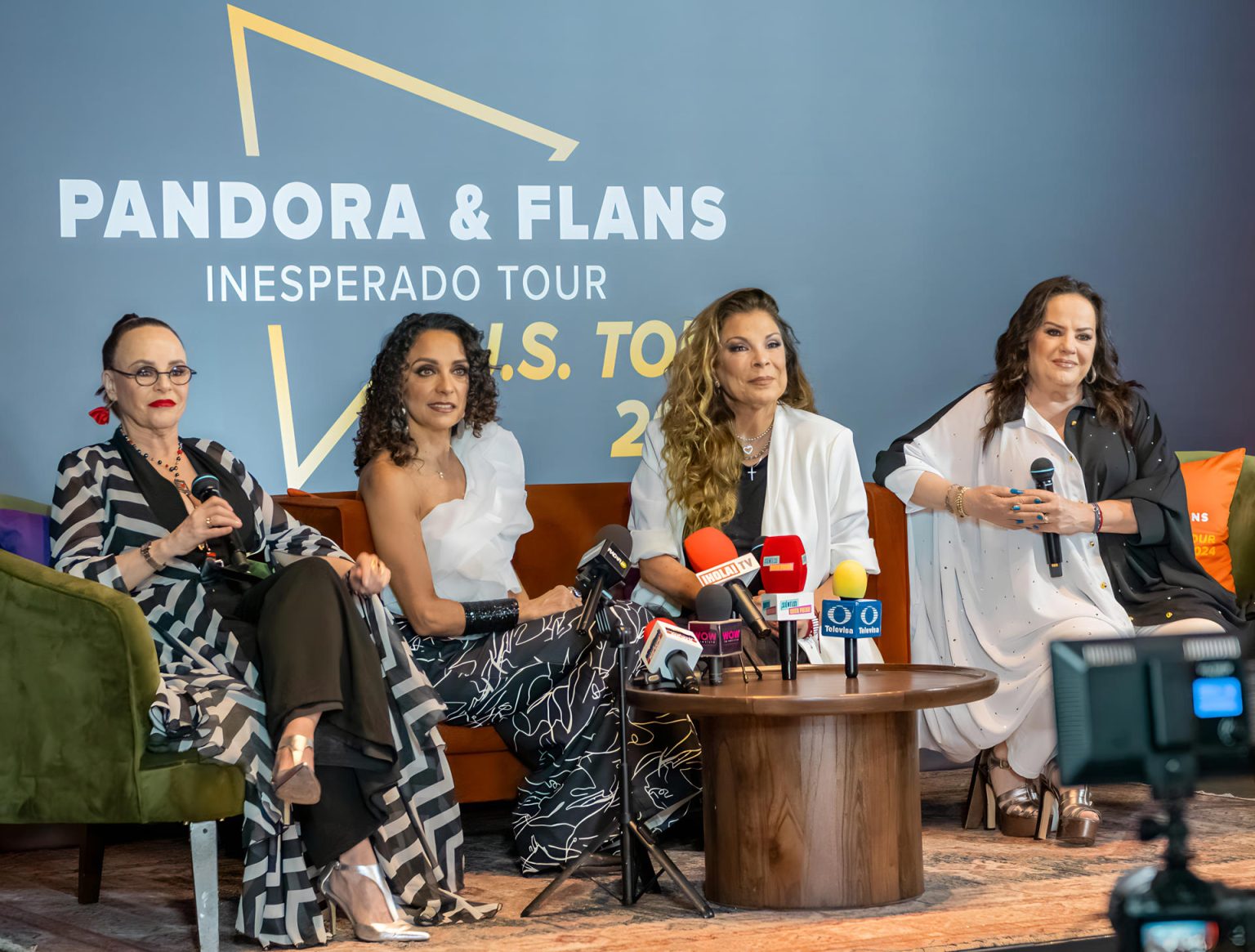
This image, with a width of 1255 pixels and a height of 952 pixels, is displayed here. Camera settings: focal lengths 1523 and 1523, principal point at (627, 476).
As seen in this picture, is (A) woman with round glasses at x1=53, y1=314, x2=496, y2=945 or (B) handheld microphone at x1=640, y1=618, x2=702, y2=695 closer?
(A) woman with round glasses at x1=53, y1=314, x2=496, y2=945

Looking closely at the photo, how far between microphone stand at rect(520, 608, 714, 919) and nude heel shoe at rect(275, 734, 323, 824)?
0.58 metres

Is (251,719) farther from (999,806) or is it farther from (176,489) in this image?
(999,806)

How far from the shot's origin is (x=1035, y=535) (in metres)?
4.29

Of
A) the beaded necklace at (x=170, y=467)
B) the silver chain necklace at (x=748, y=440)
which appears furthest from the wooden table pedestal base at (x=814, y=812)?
the beaded necklace at (x=170, y=467)

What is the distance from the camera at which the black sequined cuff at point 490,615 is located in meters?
3.93

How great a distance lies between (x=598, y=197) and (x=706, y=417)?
1.21 m

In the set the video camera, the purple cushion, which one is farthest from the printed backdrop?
the video camera

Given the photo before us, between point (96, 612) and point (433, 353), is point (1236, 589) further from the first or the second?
A: point (96, 612)

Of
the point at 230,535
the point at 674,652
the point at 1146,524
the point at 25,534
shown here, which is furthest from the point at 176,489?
the point at 1146,524

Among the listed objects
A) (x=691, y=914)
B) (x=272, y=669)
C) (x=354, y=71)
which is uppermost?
(x=354, y=71)

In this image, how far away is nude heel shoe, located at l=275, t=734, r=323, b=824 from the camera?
3043 millimetres

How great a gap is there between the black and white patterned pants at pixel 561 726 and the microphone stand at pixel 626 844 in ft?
1.11

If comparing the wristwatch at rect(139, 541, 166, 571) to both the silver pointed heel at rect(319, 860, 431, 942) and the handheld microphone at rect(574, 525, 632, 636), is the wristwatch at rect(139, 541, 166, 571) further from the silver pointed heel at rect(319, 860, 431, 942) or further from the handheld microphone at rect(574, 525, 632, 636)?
the handheld microphone at rect(574, 525, 632, 636)

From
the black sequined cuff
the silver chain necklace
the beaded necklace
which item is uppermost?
the silver chain necklace
